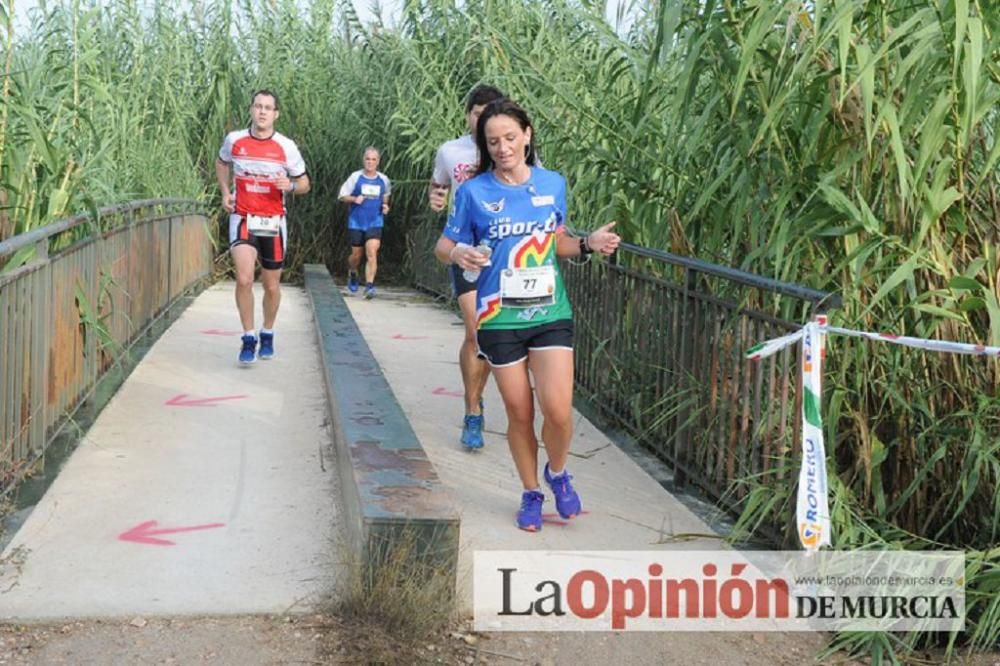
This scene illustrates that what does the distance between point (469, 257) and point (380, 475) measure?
0.91 m

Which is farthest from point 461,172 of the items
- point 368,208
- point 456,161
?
point 368,208

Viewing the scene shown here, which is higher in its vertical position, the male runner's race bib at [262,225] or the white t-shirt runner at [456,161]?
the white t-shirt runner at [456,161]

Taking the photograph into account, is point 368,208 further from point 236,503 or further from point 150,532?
point 150,532

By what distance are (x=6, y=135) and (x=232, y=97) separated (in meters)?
13.0

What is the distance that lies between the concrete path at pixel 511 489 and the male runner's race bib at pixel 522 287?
0.92 meters

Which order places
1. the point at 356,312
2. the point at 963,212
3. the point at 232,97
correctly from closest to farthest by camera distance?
the point at 963,212 < the point at 356,312 < the point at 232,97

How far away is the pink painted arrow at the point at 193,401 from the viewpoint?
852 cm

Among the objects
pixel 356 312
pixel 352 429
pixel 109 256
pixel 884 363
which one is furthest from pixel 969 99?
pixel 356 312

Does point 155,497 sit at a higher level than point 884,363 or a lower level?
lower

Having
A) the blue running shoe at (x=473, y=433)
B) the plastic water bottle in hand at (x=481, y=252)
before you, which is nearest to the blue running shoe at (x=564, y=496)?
the plastic water bottle in hand at (x=481, y=252)

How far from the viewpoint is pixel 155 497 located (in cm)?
618

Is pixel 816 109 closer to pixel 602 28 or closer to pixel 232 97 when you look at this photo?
pixel 602 28

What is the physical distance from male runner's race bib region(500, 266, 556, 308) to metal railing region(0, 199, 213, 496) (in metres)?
1.97

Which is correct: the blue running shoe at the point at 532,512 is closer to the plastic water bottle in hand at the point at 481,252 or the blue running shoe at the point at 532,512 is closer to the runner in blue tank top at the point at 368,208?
the plastic water bottle in hand at the point at 481,252
